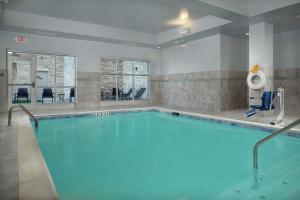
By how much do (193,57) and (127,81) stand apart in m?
3.41

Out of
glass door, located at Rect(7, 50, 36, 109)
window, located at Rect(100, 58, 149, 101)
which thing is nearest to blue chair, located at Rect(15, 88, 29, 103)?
glass door, located at Rect(7, 50, 36, 109)

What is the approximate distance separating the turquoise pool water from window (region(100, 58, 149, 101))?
4951 mm

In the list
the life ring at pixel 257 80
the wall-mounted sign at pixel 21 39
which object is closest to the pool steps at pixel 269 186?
the life ring at pixel 257 80

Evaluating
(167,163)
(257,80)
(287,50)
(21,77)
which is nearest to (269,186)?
(167,163)

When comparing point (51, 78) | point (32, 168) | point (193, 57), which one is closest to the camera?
point (32, 168)

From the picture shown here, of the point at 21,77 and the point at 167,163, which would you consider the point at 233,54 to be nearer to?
the point at 167,163

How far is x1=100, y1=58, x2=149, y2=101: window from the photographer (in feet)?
33.2

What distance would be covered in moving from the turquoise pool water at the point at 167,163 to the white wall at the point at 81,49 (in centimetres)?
353

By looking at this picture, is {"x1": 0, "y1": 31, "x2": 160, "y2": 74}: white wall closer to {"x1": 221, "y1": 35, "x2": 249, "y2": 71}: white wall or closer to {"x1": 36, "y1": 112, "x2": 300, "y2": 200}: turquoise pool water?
{"x1": 221, "y1": 35, "x2": 249, "y2": 71}: white wall

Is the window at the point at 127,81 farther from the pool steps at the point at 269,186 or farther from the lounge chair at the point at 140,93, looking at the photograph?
the pool steps at the point at 269,186

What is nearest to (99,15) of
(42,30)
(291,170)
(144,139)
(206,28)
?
(42,30)

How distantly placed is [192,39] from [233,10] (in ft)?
9.90

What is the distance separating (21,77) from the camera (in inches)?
349

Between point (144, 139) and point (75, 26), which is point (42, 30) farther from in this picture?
point (144, 139)
